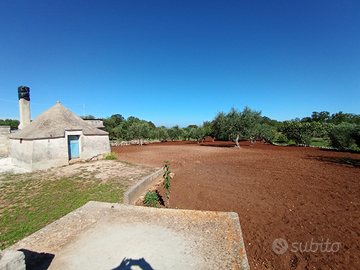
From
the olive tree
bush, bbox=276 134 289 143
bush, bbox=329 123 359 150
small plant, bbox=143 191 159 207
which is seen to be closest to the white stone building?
small plant, bbox=143 191 159 207

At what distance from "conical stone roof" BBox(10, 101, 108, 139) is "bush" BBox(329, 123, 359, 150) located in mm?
25234

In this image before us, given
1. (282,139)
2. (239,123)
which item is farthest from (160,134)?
(282,139)

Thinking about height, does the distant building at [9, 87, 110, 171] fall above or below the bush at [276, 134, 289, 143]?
above

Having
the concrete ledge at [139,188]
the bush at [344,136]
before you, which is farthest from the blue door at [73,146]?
the bush at [344,136]

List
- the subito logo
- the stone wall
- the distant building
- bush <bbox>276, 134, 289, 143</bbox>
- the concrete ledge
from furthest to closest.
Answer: bush <bbox>276, 134, 289, 143</bbox>, the stone wall, the distant building, the concrete ledge, the subito logo

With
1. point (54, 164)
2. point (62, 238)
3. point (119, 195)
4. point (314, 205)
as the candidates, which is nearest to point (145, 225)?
point (62, 238)

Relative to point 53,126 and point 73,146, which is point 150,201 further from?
point 53,126

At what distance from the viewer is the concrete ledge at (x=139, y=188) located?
4863mm

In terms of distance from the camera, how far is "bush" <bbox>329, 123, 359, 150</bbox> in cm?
1603

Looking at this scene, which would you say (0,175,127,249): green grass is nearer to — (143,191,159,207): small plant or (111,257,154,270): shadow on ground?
(143,191,159,207): small plant

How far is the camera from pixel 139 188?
5.73 meters

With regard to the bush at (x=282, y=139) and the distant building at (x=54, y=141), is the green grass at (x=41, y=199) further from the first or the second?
the bush at (x=282, y=139)

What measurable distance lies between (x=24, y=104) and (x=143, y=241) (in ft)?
51.7

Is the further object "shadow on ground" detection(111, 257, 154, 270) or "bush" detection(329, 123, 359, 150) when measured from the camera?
"bush" detection(329, 123, 359, 150)
